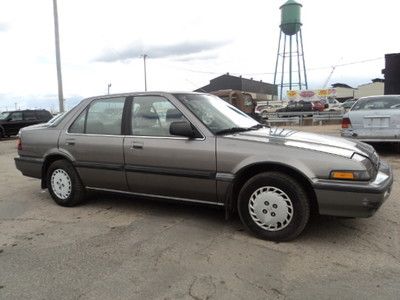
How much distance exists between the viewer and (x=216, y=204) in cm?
463

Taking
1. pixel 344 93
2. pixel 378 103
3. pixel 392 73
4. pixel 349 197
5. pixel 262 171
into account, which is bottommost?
pixel 349 197

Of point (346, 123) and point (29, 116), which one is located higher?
point (29, 116)

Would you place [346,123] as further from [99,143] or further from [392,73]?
[392,73]

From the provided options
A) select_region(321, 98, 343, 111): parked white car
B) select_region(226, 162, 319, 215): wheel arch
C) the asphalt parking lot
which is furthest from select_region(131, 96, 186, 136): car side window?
select_region(321, 98, 343, 111): parked white car

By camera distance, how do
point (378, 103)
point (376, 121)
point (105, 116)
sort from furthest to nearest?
1. point (378, 103)
2. point (376, 121)
3. point (105, 116)

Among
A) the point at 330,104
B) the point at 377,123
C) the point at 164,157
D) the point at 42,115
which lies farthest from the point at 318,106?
the point at 164,157

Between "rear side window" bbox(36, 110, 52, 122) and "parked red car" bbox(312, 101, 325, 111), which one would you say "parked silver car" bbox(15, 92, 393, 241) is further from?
"parked red car" bbox(312, 101, 325, 111)

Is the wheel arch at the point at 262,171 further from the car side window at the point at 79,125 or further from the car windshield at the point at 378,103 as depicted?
the car windshield at the point at 378,103

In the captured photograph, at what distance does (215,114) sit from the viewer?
16.7 feet

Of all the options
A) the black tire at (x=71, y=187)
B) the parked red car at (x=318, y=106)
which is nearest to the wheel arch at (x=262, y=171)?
the black tire at (x=71, y=187)

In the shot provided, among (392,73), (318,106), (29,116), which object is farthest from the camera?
(318,106)

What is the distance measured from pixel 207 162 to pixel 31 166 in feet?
9.73

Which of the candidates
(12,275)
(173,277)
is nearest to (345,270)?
(173,277)

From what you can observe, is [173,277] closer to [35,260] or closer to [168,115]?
[35,260]
